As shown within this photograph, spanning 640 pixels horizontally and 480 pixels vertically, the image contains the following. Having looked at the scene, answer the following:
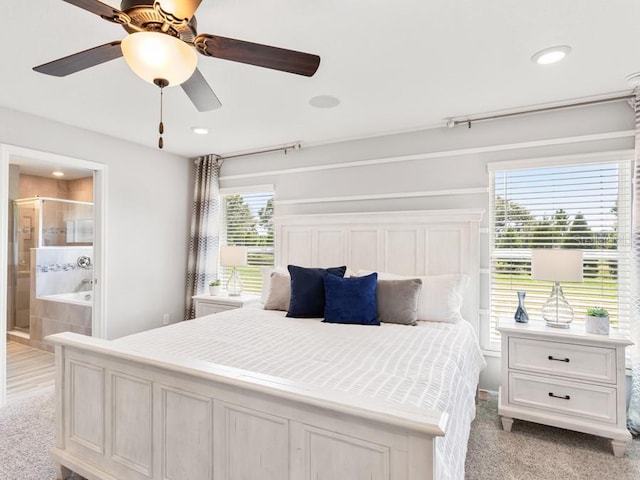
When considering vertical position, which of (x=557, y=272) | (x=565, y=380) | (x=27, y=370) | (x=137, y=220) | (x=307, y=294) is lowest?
(x=27, y=370)

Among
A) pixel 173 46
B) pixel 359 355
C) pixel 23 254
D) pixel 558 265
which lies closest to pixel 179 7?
pixel 173 46

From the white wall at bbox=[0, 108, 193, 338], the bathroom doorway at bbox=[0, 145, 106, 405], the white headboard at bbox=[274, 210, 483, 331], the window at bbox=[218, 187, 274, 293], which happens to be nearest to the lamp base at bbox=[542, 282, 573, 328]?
the white headboard at bbox=[274, 210, 483, 331]

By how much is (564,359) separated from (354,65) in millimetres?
2447

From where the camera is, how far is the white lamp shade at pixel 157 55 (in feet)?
4.40

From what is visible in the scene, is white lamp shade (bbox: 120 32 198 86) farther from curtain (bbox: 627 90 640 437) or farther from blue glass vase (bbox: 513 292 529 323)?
curtain (bbox: 627 90 640 437)

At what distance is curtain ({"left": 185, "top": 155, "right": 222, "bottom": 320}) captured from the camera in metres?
4.50

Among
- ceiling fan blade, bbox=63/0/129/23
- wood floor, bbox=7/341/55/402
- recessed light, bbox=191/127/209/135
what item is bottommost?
wood floor, bbox=7/341/55/402

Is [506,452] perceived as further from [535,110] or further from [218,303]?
[218,303]

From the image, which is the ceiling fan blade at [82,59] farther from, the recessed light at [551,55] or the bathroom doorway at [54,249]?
the recessed light at [551,55]

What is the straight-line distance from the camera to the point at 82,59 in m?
1.61

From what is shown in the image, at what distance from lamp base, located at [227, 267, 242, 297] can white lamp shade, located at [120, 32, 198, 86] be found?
302 centimetres

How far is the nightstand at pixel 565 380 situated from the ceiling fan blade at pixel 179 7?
106 inches

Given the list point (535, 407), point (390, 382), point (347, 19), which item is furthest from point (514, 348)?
point (347, 19)

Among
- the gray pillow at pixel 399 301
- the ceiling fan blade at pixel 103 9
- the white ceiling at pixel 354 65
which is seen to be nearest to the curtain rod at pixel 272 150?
the white ceiling at pixel 354 65
